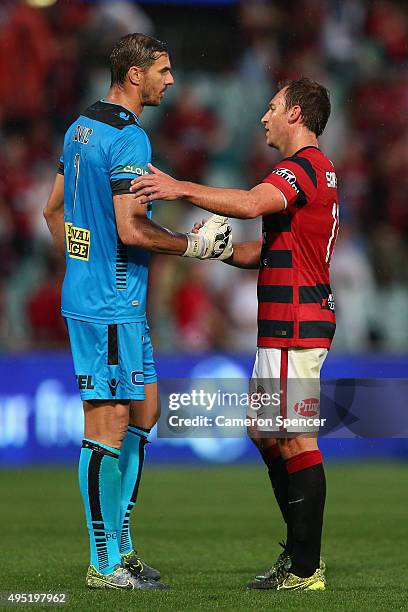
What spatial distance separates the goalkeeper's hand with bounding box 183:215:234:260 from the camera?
17.5 ft

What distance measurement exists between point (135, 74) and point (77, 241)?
0.78 m

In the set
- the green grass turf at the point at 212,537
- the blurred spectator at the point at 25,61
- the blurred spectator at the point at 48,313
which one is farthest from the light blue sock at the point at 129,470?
the blurred spectator at the point at 25,61

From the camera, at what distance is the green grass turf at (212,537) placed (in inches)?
203

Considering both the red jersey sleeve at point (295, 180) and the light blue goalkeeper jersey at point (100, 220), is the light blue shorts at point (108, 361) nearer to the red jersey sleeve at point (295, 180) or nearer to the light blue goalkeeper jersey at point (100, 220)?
the light blue goalkeeper jersey at point (100, 220)

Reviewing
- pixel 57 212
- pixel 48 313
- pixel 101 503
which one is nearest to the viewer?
pixel 101 503

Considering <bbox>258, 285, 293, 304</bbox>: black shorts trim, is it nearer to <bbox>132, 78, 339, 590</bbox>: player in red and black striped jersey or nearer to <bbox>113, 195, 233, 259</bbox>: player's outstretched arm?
<bbox>132, 78, 339, 590</bbox>: player in red and black striped jersey

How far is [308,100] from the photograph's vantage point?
18.2ft

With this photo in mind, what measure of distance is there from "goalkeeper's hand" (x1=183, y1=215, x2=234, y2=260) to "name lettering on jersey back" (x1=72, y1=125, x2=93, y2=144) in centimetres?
61

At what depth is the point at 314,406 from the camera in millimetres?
5555

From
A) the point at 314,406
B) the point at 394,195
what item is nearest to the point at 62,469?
the point at 394,195

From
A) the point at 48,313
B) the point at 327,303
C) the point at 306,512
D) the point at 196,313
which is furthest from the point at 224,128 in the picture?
the point at 306,512

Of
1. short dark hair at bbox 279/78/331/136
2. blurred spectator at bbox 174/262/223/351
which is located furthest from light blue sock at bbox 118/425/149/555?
blurred spectator at bbox 174/262/223/351

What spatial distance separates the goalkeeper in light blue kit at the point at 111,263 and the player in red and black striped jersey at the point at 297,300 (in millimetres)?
295

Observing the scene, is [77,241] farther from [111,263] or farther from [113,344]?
[113,344]
